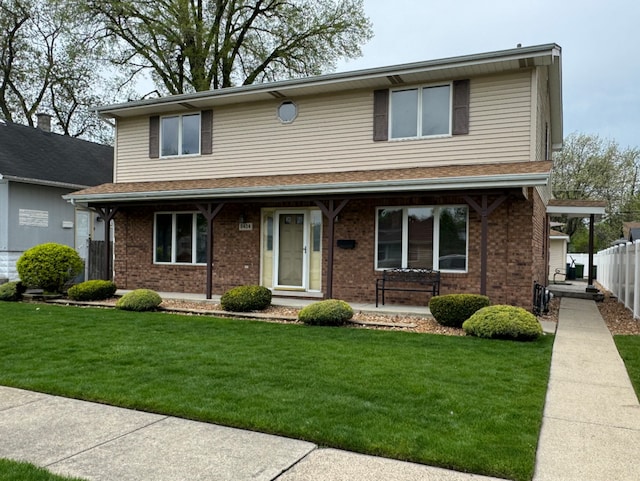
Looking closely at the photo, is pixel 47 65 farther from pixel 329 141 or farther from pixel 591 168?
pixel 591 168

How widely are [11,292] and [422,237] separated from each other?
10206mm

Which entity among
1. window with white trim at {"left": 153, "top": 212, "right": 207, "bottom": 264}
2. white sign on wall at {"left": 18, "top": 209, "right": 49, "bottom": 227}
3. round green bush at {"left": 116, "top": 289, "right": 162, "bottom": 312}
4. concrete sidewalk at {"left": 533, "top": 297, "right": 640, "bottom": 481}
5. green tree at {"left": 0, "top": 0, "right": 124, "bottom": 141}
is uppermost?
green tree at {"left": 0, "top": 0, "right": 124, "bottom": 141}

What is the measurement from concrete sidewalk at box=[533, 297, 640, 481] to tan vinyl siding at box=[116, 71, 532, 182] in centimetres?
484

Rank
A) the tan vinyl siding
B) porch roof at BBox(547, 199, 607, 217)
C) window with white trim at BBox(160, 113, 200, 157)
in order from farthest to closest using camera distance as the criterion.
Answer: porch roof at BBox(547, 199, 607, 217), window with white trim at BBox(160, 113, 200, 157), the tan vinyl siding

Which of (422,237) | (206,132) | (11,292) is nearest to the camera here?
(422,237)

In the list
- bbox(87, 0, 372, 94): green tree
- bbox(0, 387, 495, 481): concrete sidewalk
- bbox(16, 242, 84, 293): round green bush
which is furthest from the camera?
bbox(87, 0, 372, 94): green tree

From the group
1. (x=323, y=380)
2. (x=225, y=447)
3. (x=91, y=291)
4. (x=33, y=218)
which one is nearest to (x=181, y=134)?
(x=91, y=291)

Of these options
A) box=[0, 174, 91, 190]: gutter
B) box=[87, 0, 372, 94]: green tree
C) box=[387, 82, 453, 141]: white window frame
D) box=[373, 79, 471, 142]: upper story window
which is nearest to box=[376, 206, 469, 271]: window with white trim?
box=[387, 82, 453, 141]: white window frame

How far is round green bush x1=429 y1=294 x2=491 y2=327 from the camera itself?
8.95 metres

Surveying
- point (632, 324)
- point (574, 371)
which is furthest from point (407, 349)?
point (632, 324)

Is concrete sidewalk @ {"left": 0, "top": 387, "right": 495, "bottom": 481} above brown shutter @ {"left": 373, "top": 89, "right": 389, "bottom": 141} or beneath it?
beneath

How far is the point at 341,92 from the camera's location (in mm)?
12328

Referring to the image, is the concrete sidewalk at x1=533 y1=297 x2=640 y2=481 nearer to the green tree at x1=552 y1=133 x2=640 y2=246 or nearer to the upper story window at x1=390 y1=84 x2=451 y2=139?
the upper story window at x1=390 y1=84 x2=451 y2=139

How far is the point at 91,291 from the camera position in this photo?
1248 cm
